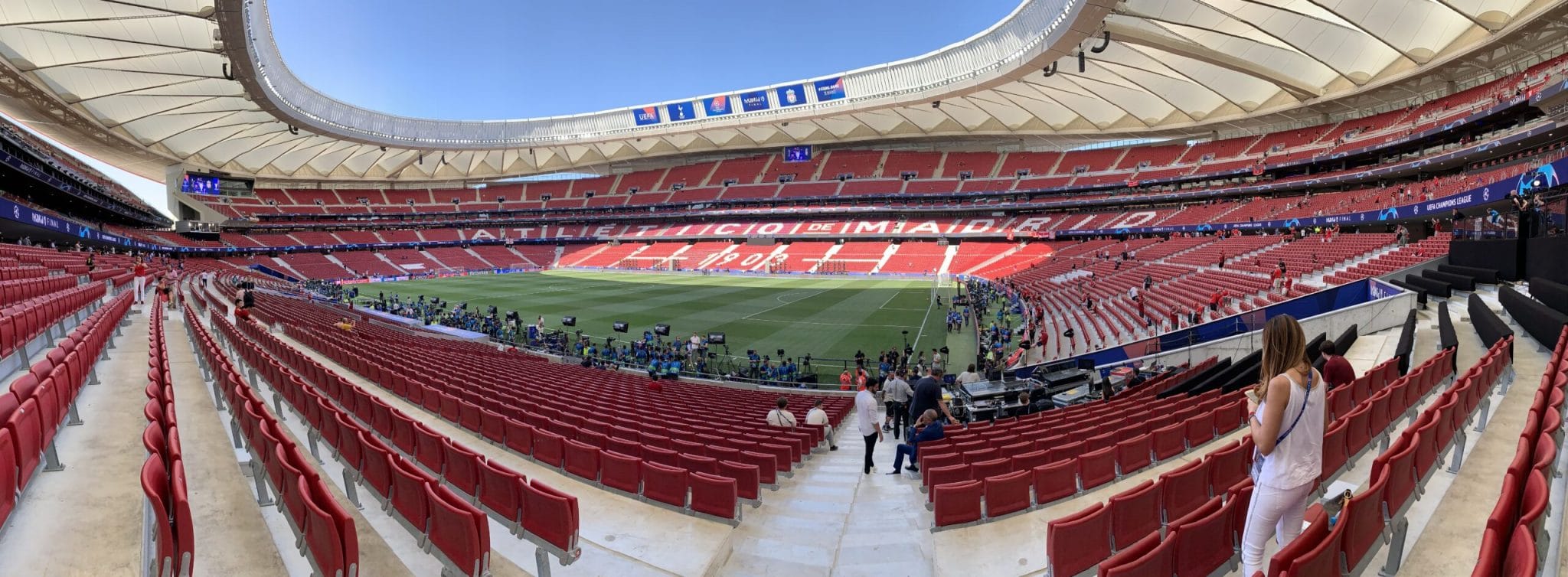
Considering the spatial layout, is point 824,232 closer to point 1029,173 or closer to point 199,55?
point 1029,173

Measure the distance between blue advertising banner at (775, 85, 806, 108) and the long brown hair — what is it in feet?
170

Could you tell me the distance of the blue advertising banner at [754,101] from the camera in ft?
178

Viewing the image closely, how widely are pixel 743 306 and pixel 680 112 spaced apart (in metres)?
31.2

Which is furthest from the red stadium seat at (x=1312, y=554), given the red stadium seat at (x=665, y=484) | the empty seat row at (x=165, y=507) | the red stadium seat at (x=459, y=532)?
the empty seat row at (x=165, y=507)

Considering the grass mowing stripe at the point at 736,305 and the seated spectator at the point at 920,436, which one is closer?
the seated spectator at the point at 920,436

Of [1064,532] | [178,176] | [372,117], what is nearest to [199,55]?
[372,117]

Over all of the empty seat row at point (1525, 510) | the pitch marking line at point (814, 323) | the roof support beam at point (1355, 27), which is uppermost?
the roof support beam at point (1355, 27)

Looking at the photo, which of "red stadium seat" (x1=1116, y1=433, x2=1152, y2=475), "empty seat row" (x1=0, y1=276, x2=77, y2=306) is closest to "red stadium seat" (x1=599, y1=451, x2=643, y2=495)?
"red stadium seat" (x1=1116, y1=433, x2=1152, y2=475)

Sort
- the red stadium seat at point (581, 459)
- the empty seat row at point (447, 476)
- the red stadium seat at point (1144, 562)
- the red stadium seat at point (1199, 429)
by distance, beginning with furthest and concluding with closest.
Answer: the red stadium seat at point (1199, 429)
the red stadium seat at point (581, 459)
the empty seat row at point (447, 476)
the red stadium seat at point (1144, 562)

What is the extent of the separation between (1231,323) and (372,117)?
6217 centimetres

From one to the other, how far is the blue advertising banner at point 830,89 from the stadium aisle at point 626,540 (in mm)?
47844

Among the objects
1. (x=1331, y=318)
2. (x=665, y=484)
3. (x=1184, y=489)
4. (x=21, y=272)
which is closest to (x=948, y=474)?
(x=1184, y=489)

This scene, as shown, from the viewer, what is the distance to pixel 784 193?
73.6 m

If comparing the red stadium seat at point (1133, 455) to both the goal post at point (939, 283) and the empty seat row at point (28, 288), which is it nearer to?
the empty seat row at point (28, 288)
